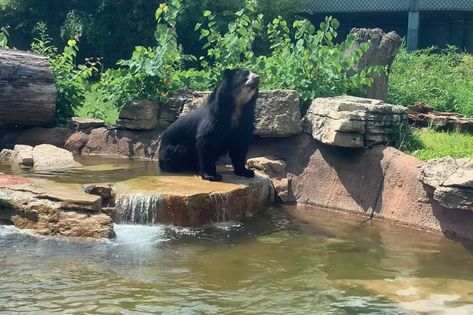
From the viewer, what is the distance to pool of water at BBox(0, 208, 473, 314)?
194 inches

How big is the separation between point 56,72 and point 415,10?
29.2 ft

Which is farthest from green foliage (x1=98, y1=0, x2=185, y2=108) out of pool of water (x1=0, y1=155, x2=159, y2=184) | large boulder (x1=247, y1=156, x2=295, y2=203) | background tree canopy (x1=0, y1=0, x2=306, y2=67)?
background tree canopy (x1=0, y1=0, x2=306, y2=67)

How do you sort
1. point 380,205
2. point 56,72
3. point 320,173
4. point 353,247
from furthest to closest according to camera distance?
1. point 56,72
2. point 320,173
3. point 380,205
4. point 353,247

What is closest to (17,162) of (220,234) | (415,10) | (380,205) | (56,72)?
(56,72)

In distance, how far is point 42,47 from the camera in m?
11.7

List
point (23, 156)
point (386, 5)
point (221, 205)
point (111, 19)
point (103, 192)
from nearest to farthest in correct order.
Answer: point (103, 192) → point (221, 205) → point (23, 156) → point (111, 19) → point (386, 5)

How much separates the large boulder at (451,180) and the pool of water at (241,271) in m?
0.43

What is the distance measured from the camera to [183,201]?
702 centimetres

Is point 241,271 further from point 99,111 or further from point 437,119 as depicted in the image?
point 99,111

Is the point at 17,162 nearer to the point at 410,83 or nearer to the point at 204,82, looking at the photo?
the point at 204,82

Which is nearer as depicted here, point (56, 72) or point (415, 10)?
point (56, 72)

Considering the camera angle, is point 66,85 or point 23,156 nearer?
point 23,156

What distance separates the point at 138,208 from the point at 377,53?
14.9 feet

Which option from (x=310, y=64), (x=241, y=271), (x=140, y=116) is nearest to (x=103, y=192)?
(x=241, y=271)
